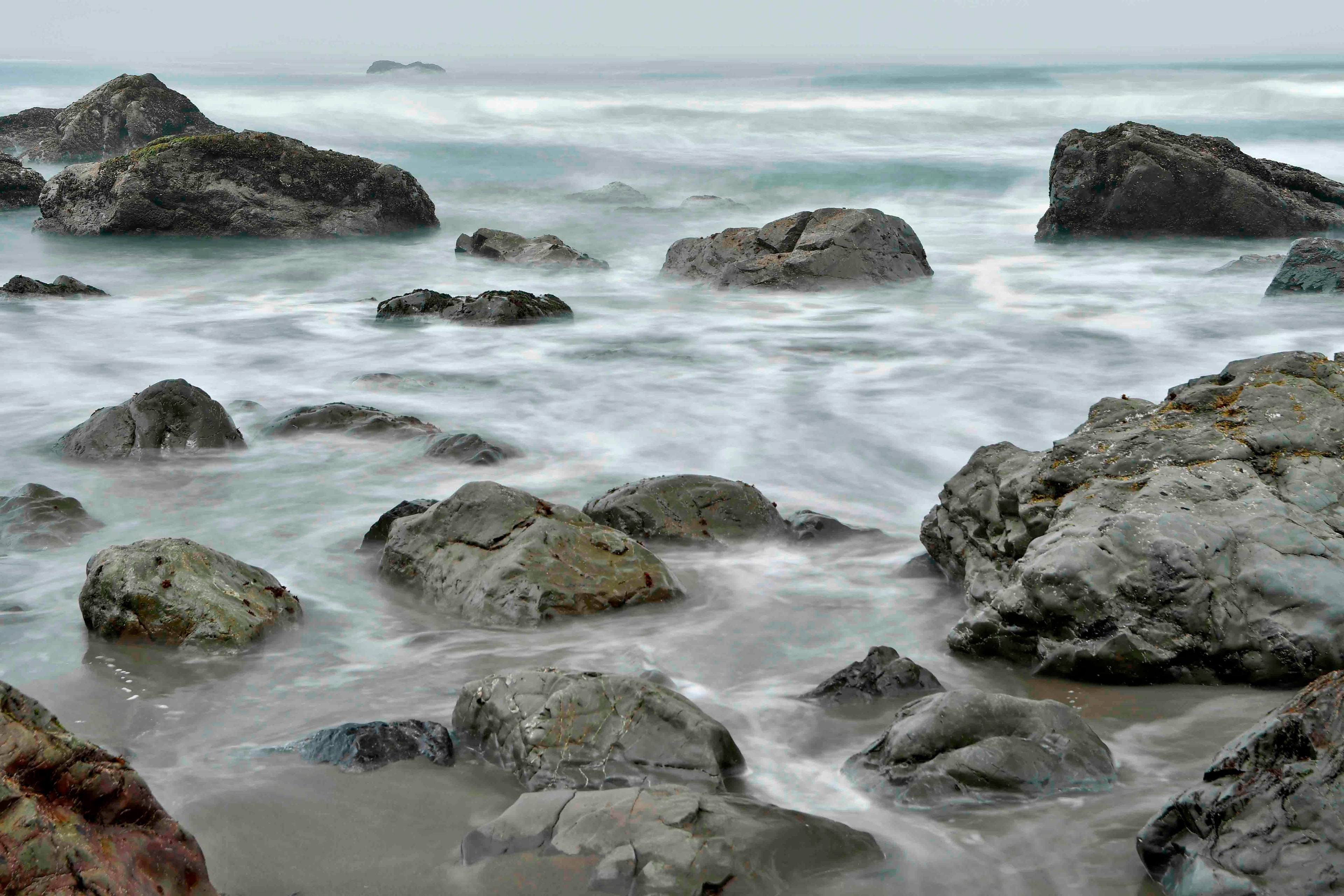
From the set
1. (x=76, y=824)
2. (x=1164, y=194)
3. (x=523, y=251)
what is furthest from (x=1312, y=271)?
(x=76, y=824)

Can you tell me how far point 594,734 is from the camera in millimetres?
3363

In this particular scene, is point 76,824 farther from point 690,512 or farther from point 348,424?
point 348,424

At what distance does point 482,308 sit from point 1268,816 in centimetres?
962

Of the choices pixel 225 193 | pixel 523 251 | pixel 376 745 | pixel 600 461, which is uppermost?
pixel 225 193

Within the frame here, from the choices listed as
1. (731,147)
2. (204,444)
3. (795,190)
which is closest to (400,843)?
(204,444)

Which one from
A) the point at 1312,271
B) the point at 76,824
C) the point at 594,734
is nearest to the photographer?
the point at 76,824

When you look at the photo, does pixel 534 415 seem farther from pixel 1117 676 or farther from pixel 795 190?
pixel 795 190

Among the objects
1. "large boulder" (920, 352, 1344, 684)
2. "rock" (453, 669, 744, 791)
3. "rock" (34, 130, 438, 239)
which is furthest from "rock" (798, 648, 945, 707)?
"rock" (34, 130, 438, 239)

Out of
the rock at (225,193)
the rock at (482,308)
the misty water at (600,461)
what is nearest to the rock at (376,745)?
the misty water at (600,461)

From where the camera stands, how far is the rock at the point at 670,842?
8.66 feet

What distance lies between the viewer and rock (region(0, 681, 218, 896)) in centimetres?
206

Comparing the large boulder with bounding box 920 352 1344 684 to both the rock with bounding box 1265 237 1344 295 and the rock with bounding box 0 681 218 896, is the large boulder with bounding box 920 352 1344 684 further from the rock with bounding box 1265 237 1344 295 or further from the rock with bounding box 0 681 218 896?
the rock with bounding box 1265 237 1344 295

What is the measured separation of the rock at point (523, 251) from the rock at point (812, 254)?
126 centimetres

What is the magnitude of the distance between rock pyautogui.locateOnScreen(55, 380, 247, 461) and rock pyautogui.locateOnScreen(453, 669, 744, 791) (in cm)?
422
